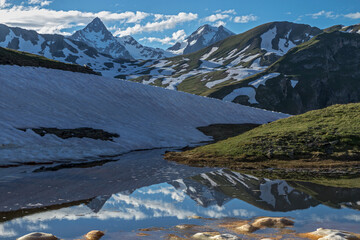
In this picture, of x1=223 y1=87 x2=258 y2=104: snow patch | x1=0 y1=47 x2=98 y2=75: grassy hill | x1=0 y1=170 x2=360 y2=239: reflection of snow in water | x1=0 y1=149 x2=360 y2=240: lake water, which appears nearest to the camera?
x1=0 y1=149 x2=360 y2=240: lake water

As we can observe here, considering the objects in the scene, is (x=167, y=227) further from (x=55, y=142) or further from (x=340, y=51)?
(x=340, y=51)

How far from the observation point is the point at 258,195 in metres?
16.3

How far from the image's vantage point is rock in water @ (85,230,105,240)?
1066cm

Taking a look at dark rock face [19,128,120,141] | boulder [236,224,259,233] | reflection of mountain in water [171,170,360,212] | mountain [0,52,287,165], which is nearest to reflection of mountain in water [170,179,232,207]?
reflection of mountain in water [171,170,360,212]

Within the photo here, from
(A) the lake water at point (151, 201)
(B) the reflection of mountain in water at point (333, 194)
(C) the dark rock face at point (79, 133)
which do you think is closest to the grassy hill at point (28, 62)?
(C) the dark rock face at point (79, 133)

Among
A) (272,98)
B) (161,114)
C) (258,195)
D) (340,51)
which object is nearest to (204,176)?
(258,195)

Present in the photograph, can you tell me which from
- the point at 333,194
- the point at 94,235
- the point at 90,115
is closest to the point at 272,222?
the point at 333,194

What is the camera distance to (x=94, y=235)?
10.8 meters

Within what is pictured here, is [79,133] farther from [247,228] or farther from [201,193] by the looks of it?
[247,228]

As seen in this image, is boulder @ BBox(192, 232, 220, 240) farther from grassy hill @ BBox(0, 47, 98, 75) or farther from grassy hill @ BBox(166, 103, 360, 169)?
grassy hill @ BBox(0, 47, 98, 75)

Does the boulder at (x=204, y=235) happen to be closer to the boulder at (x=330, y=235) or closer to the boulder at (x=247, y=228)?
the boulder at (x=247, y=228)

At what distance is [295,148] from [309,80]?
483 ft

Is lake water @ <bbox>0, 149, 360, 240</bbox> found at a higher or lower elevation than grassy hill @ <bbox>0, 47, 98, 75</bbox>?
lower

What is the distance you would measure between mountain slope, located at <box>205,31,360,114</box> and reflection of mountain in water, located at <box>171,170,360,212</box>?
118 meters
